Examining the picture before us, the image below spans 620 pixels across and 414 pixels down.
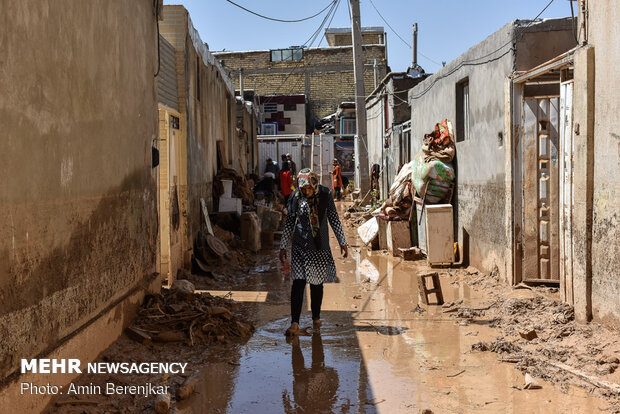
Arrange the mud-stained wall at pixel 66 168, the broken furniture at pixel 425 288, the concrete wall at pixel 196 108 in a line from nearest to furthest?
the mud-stained wall at pixel 66 168 → the broken furniture at pixel 425 288 → the concrete wall at pixel 196 108

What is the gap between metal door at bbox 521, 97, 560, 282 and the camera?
26.8ft

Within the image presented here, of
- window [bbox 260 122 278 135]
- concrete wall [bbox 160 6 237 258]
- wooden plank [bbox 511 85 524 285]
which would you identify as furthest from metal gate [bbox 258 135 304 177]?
wooden plank [bbox 511 85 524 285]

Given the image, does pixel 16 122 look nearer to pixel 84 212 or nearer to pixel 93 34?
pixel 84 212

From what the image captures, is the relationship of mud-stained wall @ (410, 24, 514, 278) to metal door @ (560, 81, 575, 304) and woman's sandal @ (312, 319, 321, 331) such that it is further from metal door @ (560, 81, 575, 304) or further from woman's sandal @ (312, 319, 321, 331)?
woman's sandal @ (312, 319, 321, 331)

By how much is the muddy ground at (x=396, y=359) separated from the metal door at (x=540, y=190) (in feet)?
1.32

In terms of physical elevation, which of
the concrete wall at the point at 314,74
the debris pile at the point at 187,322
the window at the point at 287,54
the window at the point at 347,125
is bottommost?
the debris pile at the point at 187,322

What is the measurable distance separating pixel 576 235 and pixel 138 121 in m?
4.65

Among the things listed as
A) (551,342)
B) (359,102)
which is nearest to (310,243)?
(551,342)

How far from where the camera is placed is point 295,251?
23.0ft

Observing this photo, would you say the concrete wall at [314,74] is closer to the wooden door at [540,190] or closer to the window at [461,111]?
the window at [461,111]

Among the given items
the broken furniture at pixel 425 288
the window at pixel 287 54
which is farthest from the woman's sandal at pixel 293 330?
the window at pixel 287 54

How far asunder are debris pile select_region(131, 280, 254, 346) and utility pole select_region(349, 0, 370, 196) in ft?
50.4

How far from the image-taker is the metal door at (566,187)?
673cm

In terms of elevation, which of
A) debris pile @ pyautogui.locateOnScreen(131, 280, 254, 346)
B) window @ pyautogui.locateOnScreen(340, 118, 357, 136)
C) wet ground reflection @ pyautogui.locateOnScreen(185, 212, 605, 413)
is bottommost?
wet ground reflection @ pyautogui.locateOnScreen(185, 212, 605, 413)
